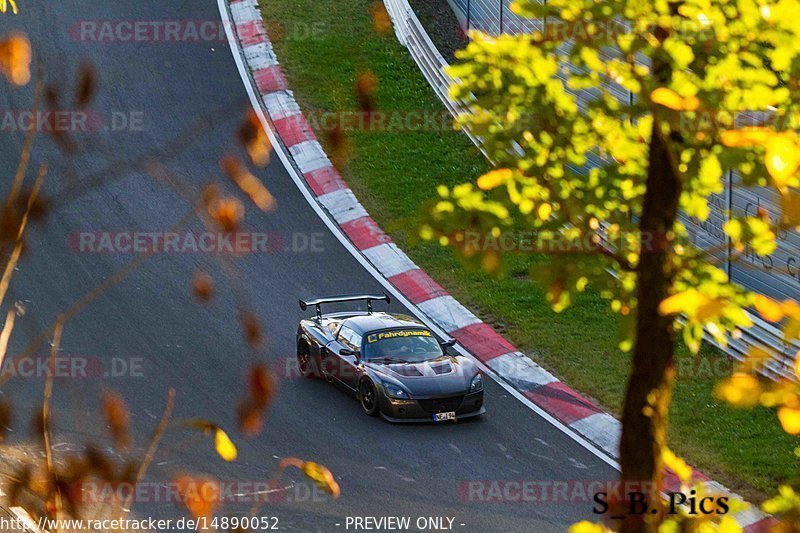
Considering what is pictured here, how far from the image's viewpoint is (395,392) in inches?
531

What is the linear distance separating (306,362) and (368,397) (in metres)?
1.36

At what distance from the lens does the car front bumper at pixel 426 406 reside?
13.5 metres

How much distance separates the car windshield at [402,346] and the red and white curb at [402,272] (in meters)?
1.28

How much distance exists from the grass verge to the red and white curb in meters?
0.21

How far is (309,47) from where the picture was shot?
22.5 meters

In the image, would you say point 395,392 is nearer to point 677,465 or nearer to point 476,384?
point 476,384

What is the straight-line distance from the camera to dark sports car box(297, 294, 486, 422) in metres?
13.5

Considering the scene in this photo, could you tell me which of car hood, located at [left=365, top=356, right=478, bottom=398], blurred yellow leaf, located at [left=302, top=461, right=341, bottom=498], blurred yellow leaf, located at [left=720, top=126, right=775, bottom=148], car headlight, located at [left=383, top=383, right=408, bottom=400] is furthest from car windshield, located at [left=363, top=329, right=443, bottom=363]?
blurred yellow leaf, located at [left=720, top=126, right=775, bottom=148]

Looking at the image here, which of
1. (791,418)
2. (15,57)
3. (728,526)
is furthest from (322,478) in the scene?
(728,526)

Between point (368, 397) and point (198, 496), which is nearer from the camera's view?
point (198, 496)

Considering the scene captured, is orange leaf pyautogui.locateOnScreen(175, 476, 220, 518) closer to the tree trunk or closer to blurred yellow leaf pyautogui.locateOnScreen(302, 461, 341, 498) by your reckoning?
blurred yellow leaf pyautogui.locateOnScreen(302, 461, 341, 498)

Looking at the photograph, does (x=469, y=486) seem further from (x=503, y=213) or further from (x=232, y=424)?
(x=503, y=213)

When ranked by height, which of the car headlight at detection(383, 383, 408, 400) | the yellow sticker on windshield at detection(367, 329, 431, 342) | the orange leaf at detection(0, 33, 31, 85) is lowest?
the car headlight at detection(383, 383, 408, 400)

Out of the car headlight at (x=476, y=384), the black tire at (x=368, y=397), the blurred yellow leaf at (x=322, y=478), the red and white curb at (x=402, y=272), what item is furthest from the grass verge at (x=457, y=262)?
the blurred yellow leaf at (x=322, y=478)
